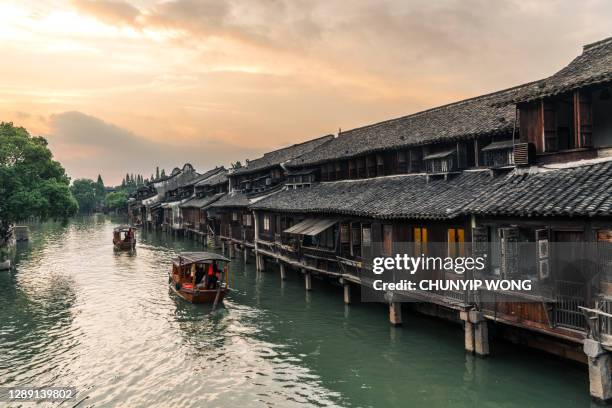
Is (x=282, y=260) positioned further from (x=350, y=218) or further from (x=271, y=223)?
(x=350, y=218)

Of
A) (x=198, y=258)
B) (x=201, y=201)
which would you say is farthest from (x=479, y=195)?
(x=201, y=201)

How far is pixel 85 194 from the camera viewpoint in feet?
467

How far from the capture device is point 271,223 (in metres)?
34.5

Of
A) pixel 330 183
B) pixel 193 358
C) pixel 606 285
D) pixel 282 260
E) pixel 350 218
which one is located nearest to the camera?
pixel 606 285

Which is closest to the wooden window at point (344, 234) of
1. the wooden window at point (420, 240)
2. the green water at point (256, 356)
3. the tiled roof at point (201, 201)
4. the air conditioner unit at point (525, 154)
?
the green water at point (256, 356)

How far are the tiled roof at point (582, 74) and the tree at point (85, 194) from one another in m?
148

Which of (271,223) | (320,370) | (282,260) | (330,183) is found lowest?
(320,370)

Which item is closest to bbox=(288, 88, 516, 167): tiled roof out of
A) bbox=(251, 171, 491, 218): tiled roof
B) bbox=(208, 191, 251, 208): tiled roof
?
bbox=(251, 171, 491, 218): tiled roof

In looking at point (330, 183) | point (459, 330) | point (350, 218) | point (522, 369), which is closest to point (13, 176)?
point (330, 183)

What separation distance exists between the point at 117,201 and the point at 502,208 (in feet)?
458

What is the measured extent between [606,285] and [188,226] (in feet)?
188

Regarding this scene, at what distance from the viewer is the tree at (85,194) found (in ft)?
465

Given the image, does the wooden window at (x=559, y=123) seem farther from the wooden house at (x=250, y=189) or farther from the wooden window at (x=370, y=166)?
the wooden house at (x=250, y=189)

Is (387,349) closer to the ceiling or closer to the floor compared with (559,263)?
closer to the floor
